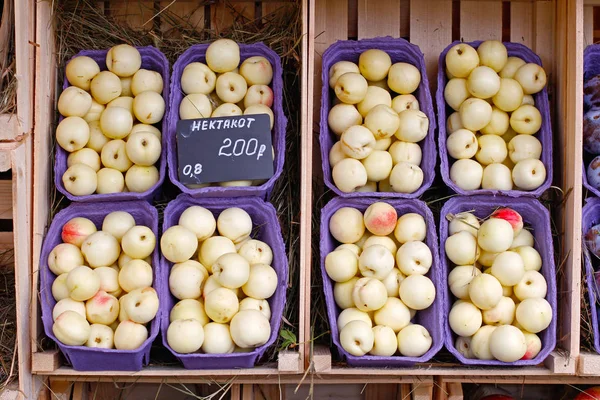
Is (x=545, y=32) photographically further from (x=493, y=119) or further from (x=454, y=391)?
(x=454, y=391)

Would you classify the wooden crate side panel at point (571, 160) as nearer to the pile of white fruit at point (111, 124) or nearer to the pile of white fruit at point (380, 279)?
the pile of white fruit at point (380, 279)

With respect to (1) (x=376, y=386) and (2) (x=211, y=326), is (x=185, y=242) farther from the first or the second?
(1) (x=376, y=386)

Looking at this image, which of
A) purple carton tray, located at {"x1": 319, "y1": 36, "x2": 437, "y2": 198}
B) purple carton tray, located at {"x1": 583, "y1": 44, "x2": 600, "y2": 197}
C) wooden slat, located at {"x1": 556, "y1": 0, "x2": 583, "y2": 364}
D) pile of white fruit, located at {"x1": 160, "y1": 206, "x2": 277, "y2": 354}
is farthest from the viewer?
purple carton tray, located at {"x1": 583, "y1": 44, "x2": 600, "y2": 197}

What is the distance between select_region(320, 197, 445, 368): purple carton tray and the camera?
1.95m

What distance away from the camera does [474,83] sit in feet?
7.25

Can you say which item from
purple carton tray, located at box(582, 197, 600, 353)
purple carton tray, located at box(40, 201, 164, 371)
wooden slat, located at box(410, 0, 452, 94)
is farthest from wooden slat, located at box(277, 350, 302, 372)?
wooden slat, located at box(410, 0, 452, 94)

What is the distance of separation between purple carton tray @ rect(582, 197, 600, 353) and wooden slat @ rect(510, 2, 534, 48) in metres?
0.65

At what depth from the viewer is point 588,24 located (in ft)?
8.16

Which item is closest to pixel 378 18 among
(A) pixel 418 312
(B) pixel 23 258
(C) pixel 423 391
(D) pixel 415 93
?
(D) pixel 415 93

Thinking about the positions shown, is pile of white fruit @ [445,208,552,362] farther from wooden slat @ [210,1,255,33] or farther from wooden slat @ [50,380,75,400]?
wooden slat @ [50,380,75,400]

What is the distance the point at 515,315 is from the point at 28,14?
176cm

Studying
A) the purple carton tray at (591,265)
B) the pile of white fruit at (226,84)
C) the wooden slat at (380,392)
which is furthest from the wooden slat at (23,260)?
the purple carton tray at (591,265)

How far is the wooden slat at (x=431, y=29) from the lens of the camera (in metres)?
2.46

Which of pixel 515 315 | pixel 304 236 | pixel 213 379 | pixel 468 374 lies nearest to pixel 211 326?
pixel 213 379
